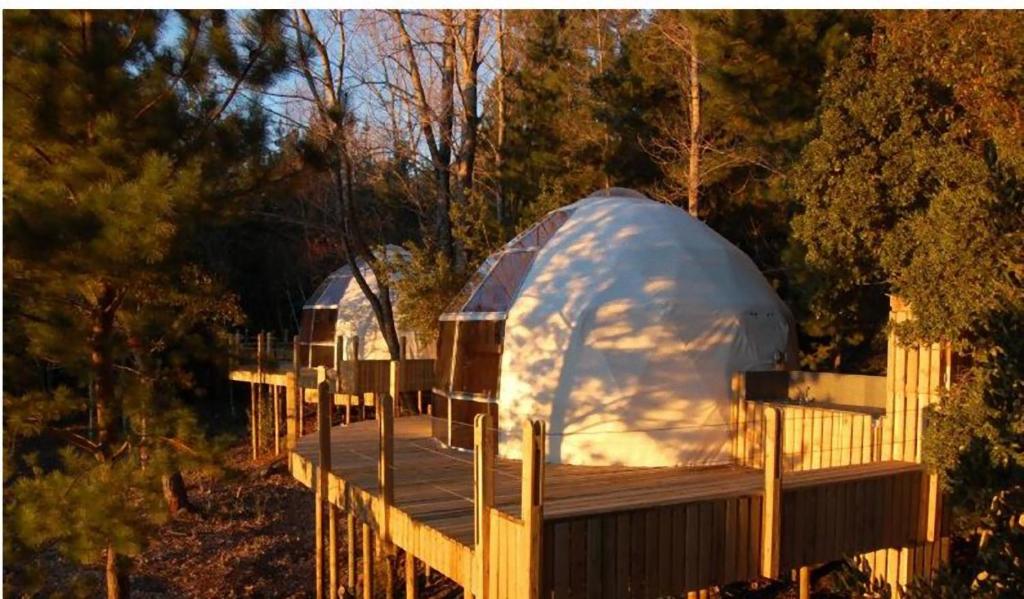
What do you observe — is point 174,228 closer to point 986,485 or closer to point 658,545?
point 658,545

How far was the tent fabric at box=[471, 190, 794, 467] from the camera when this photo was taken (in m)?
9.51

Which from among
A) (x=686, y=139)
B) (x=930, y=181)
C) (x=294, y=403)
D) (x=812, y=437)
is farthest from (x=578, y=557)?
(x=686, y=139)

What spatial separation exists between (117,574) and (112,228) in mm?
3444

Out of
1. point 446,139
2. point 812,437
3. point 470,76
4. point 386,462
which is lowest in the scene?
point 812,437

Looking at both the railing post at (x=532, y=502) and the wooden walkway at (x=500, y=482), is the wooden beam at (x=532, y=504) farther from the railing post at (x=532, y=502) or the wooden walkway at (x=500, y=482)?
the wooden walkway at (x=500, y=482)

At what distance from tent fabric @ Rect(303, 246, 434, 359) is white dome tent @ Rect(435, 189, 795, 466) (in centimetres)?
956

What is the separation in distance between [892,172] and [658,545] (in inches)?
183

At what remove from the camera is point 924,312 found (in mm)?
6980

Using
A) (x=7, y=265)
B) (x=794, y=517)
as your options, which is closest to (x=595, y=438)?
(x=794, y=517)

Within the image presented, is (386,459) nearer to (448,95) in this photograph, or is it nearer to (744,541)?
(744,541)

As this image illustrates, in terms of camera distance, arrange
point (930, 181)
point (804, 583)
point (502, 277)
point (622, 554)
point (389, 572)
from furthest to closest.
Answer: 1. point (502, 277)
2. point (389, 572)
3. point (804, 583)
4. point (930, 181)
5. point (622, 554)

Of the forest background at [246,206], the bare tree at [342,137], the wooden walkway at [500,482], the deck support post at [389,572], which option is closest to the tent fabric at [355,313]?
the bare tree at [342,137]

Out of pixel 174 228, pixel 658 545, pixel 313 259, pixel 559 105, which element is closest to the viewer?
pixel 658 545

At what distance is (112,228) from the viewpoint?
19.3 feet
